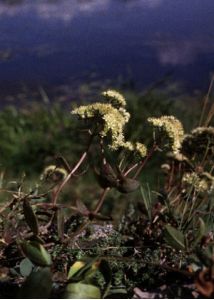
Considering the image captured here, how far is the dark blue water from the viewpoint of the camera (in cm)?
657

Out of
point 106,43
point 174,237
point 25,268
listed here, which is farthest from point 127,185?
point 106,43

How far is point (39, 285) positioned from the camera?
1.19 m

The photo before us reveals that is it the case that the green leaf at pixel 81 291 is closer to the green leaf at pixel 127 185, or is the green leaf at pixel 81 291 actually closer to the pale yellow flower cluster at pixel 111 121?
the green leaf at pixel 127 185

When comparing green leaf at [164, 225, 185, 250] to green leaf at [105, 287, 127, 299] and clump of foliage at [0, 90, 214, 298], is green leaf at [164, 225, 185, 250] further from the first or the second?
green leaf at [105, 287, 127, 299]

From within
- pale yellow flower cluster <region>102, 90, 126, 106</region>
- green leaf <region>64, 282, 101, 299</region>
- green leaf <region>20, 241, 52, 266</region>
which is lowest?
green leaf <region>64, 282, 101, 299</region>

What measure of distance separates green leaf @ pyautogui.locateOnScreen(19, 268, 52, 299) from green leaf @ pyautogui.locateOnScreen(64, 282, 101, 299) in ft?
0.17

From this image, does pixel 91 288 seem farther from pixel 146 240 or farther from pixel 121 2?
pixel 121 2

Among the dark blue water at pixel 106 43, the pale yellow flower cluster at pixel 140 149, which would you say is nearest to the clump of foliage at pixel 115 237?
the pale yellow flower cluster at pixel 140 149

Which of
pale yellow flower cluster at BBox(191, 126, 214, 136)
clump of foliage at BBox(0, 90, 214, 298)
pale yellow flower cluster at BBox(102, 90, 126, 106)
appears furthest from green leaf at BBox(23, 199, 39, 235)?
pale yellow flower cluster at BBox(191, 126, 214, 136)

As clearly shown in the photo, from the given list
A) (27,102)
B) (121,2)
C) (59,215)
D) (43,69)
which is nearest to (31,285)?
(59,215)

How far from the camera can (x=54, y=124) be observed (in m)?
4.32

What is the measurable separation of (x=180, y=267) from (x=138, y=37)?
6294 millimetres

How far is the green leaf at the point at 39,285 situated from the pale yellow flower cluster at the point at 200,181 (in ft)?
1.69

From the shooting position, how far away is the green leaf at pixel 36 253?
124cm
